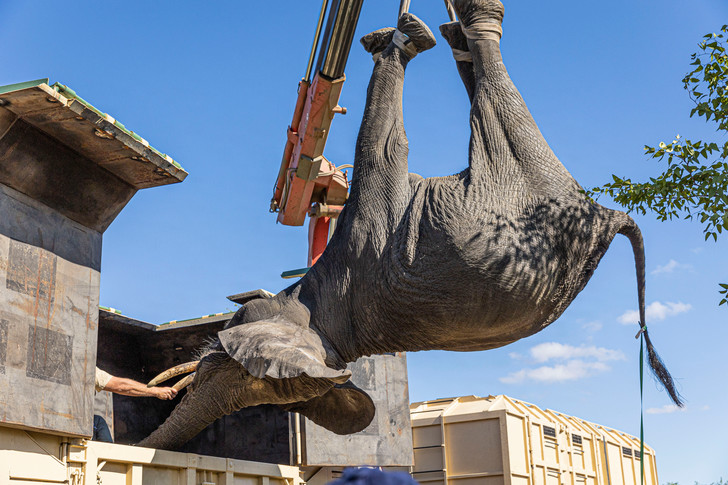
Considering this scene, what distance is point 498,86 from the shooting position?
5449 mm

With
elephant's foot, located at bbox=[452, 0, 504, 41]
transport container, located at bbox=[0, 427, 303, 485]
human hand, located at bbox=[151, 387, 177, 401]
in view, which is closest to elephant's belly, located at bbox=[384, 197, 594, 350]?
elephant's foot, located at bbox=[452, 0, 504, 41]

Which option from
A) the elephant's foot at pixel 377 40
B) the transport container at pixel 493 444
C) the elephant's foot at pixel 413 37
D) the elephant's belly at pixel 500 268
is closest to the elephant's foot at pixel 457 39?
the elephant's foot at pixel 413 37

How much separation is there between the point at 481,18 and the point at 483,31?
0.40 ft

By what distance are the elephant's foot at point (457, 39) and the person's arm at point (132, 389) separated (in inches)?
188

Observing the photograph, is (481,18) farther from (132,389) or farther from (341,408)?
(132,389)

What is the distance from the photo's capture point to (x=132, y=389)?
8.14m

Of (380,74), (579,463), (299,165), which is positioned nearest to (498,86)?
(380,74)

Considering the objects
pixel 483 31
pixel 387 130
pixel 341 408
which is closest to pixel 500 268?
pixel 387 130

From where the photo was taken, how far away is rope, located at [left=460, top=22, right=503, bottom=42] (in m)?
5.53

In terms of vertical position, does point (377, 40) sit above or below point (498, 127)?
above

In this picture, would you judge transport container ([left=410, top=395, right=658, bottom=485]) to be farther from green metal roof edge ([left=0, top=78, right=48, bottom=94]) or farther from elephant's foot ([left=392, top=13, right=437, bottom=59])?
green metal roof edge ([left=0, top=78, right=48, bottom=94])

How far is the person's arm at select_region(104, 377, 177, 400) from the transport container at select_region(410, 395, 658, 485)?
15.5ft

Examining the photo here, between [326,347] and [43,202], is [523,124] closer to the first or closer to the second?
[326,347]

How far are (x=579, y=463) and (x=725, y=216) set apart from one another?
8.67m
